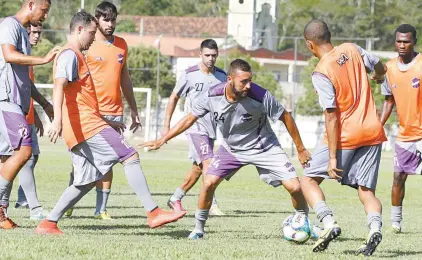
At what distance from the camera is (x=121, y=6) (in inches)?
4557

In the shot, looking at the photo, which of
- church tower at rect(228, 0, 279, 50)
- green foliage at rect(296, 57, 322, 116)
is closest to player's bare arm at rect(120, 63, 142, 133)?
green foliage at rect(296, 57, 322, 116)

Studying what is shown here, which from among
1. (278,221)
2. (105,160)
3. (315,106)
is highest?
(105,160)

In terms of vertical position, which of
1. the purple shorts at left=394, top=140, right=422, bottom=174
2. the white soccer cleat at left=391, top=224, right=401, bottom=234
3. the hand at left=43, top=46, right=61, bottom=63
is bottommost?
the white soccer cleat at left=391, top=224, right=401, bottom=234

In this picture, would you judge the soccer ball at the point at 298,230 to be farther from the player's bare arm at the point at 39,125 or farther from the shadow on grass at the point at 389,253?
the player's bare arm at the point at 39,125

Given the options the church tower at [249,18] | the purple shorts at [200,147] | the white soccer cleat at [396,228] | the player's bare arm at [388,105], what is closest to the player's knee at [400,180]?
the white soccer cleat at [396,228]

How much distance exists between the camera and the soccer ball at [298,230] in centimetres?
991

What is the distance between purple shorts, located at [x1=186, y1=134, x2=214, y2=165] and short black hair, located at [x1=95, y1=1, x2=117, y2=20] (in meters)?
2.52

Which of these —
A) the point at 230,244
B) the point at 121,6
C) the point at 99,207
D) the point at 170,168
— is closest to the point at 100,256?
the point at 230,244

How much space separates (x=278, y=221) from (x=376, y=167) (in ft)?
11.8

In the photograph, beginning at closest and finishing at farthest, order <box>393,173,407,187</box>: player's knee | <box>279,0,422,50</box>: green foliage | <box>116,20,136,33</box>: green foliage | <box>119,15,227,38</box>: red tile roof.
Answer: <box>393,173,407,187</box>: player's knee < <box>116,20,136,33</box>: green foliage < <box>279,0,422,50</box>: green foliage < <box>119,15,227,38</box>: red tile roof

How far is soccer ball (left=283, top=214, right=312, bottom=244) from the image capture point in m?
9.91

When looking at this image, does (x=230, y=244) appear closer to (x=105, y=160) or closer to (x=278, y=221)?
(x=105, y=160)

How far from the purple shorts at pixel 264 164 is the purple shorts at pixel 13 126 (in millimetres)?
1799

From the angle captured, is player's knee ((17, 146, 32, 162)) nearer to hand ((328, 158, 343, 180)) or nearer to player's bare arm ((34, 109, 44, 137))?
player's bare arm ((34, 109, 44, 137))
